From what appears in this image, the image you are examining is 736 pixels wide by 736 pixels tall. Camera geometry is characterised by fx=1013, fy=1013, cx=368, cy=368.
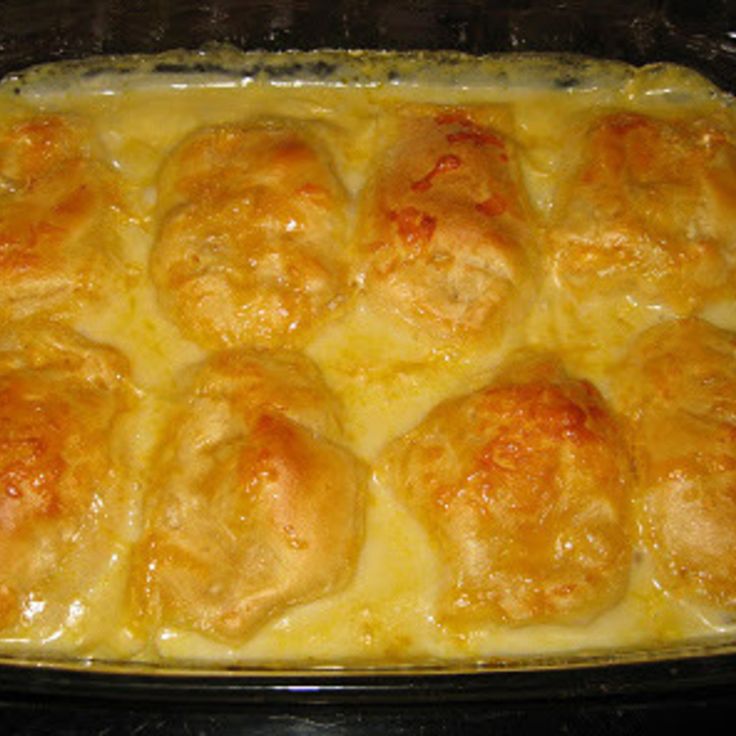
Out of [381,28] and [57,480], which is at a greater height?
[381,28]

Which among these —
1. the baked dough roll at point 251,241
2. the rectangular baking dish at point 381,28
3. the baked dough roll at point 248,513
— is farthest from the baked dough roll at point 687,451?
the rectangular baking dish at point 381,28

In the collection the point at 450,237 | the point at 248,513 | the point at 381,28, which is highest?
the point at 381,28

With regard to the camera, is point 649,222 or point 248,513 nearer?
point 248,513

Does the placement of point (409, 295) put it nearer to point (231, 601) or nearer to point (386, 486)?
point (386, 486)

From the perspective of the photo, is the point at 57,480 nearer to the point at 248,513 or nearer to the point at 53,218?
the point at 248,513

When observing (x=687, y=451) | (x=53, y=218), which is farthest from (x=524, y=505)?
(x=53, y=218)

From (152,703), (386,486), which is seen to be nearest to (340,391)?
(386,486)

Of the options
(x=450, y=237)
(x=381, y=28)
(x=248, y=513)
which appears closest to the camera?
(x=248, y=513)

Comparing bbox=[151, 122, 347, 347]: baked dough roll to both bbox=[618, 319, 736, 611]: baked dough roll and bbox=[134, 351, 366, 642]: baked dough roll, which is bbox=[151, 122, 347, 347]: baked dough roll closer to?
bbox=[134, 351, 366, 642]: baked dough roll
